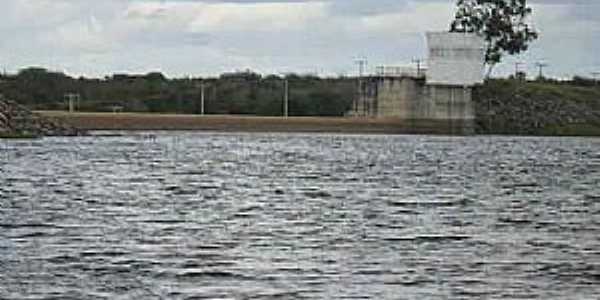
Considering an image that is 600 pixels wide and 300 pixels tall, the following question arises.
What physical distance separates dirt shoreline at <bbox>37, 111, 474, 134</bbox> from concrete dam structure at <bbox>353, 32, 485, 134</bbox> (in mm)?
1183

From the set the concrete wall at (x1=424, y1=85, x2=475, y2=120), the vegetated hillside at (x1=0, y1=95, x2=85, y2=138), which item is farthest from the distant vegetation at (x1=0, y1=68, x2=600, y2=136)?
the vegetated hillside at (x1=0, y1=95, x2=85, y2=138)

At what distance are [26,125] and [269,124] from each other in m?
37.9

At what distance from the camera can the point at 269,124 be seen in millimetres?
170500

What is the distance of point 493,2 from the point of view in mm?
178875

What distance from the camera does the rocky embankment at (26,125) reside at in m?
134

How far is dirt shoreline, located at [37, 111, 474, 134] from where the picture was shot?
165 metres

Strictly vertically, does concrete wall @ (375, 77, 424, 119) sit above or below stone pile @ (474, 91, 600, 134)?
above

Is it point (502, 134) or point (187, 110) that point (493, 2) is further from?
point (187, 110)

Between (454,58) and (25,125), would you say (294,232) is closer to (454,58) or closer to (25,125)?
(25,125)

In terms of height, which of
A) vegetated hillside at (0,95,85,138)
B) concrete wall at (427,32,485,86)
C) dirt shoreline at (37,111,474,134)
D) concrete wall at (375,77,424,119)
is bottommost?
dirt shoreline at (37,111,474,134)

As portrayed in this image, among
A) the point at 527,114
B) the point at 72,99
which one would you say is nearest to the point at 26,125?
the point at 72,99

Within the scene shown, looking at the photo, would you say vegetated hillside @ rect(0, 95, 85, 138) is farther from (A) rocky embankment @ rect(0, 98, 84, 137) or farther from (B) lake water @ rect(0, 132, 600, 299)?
(B) lake water @ rect(0, 132, 600, 299)

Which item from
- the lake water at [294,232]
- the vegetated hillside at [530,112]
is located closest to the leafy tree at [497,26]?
the vegetated hillside at [530,112]

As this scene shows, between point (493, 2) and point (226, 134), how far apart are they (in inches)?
1401
